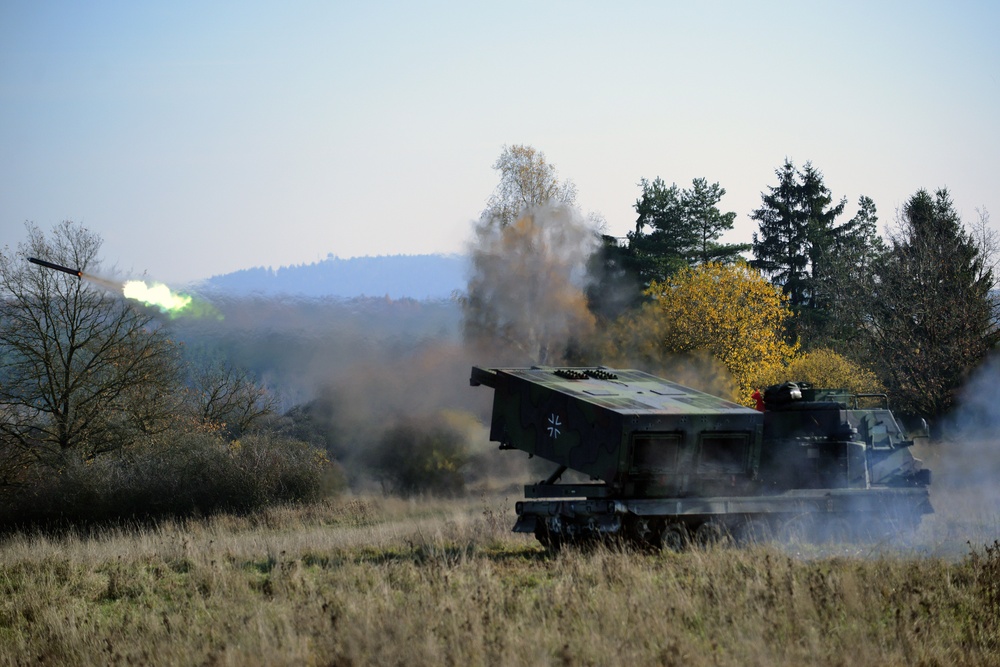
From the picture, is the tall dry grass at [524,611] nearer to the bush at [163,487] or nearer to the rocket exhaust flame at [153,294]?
the rocket exhaust flame at [153,294]

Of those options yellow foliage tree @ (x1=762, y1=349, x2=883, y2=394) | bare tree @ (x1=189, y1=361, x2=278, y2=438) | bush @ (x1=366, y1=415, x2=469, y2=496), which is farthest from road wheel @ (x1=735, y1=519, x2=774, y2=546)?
bare tree @ (x1=189, y1=361, x2=278, y2=438)

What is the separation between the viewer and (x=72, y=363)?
105ft

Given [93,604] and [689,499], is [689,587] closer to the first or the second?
[689,499]

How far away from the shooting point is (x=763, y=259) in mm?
63312

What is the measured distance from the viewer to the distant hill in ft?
106

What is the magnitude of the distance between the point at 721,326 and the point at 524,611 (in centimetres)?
3467

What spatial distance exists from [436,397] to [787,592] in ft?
104

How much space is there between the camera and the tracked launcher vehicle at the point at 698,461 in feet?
46.3

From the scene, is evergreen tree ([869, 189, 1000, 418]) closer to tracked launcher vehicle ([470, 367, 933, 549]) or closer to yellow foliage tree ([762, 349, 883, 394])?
yellow foliage tree ([762, 349, 883, 394])

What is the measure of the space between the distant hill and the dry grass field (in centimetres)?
1918

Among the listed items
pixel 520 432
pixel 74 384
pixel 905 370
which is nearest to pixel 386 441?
pixel 74 384

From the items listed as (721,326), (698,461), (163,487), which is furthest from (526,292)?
(698,461)

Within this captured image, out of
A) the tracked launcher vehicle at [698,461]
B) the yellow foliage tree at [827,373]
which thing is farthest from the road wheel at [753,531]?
the yellow foliage tree at [827,373]

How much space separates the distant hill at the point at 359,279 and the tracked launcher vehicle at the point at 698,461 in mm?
17719
